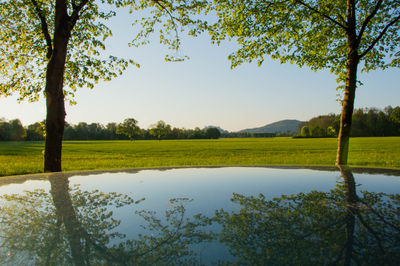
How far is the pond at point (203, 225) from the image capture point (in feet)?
3.82

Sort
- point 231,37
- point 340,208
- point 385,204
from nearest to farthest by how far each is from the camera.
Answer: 1. point 340,208
2. point 385,204
3. point 231,37

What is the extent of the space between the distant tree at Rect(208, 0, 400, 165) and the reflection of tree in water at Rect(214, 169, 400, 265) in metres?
7.24

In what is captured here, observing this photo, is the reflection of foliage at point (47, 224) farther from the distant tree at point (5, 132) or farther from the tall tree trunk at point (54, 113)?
the distant tree at point (5, 132)

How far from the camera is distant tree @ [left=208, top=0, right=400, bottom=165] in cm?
813

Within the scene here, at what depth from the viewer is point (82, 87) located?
1023cm

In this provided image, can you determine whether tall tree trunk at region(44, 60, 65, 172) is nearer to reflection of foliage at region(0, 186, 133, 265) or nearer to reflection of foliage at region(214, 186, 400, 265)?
reflection of foliage at region(0, 186, 133, 265)

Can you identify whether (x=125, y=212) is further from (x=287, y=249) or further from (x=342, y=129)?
(x=342, y=129)

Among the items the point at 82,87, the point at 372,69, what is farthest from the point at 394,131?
the point at 82,87

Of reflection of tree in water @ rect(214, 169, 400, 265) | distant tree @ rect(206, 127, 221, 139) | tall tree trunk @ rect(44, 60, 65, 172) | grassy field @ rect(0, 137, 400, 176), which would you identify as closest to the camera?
reflection of tree in water @ rect(214, 169, 400, 265)

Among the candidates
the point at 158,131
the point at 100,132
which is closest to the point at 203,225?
the point at 158,131

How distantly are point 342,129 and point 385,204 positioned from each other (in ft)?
24.6

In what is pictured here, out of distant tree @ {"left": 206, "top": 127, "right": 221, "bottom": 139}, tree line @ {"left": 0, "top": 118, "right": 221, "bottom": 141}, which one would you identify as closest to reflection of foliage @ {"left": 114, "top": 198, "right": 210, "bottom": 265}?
tree line @ {"left": 0, "top": 118, "right": 221, "bottom": 141}

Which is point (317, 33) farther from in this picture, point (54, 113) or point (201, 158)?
point (201, 158)

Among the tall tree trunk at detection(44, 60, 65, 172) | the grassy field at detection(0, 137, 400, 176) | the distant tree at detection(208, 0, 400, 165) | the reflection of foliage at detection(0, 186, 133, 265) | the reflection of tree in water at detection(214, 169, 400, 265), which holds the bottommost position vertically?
the grassy field at detection(0, 137, 400, 176)
